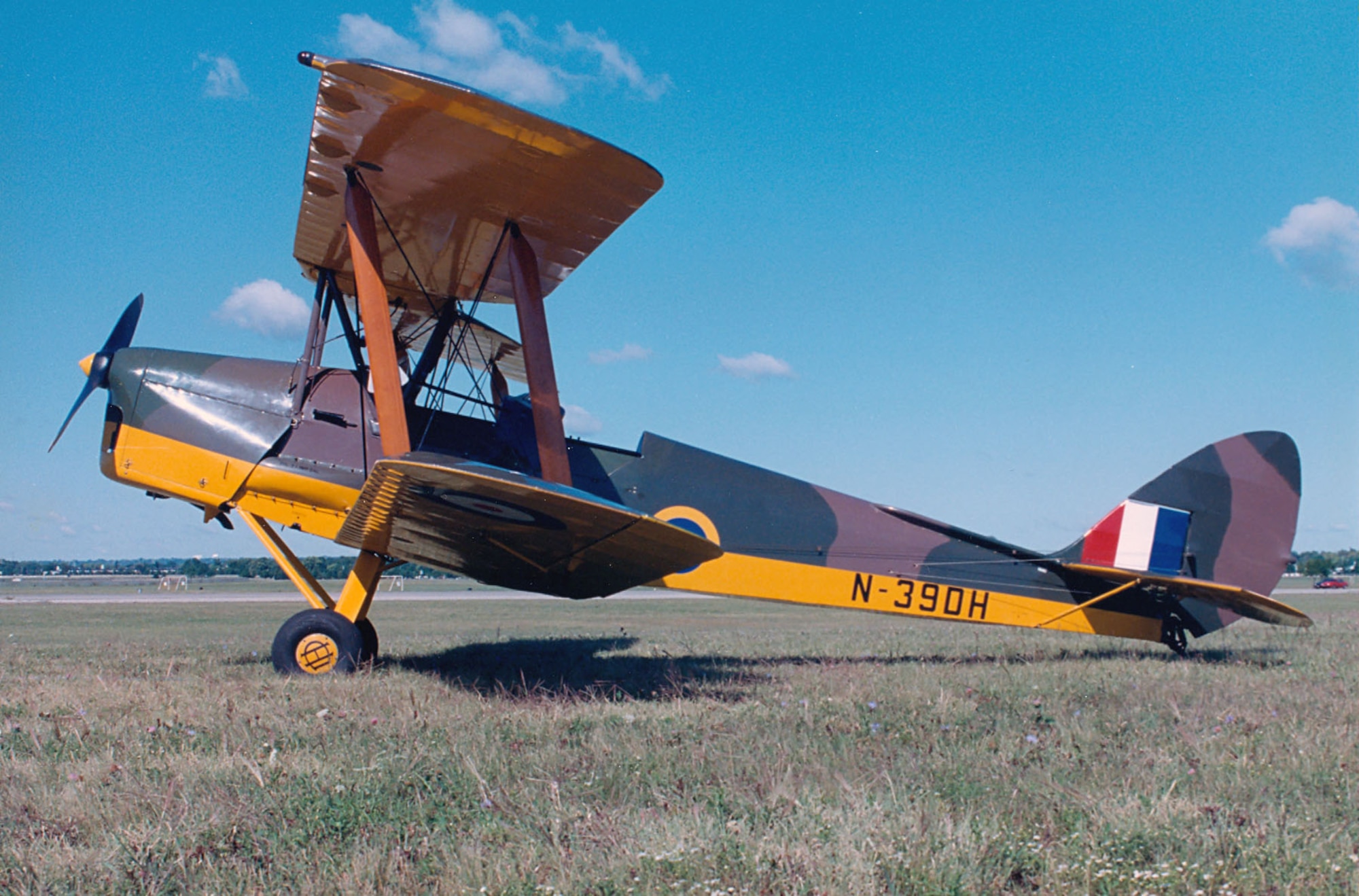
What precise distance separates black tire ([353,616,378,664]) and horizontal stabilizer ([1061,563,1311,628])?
6.29 m

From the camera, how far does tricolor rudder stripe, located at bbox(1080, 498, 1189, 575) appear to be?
821cm

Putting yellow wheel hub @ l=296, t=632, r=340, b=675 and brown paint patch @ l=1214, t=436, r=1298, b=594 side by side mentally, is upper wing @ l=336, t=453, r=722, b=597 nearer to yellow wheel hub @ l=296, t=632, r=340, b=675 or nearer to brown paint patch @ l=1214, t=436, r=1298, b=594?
yellow wheel hub @ l=296, t=632, r=340, b=675

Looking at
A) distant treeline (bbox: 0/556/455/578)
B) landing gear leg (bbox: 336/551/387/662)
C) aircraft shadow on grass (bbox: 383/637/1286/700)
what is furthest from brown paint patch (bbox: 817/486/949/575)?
distant treeline (bbox: 0/556/455/578)

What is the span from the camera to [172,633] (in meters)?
14.0

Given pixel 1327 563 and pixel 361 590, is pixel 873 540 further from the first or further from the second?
pixel 1327 563

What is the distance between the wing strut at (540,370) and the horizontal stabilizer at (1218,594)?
5007 mm

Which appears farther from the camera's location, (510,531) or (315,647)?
(315,647)

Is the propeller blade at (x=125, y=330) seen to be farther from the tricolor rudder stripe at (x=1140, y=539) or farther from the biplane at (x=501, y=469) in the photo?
the tricolor rudder stripe at (x=1140, y=539)

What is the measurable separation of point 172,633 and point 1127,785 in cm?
1473

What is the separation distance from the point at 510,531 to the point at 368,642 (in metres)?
2.64

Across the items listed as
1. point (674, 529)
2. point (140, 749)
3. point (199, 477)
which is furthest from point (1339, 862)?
point (199, 477)

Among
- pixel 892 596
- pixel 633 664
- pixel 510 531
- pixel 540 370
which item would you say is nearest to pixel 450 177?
pixel 540 370

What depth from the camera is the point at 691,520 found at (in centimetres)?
768

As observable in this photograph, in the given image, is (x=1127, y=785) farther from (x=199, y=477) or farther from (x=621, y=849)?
(x=199, y=477)
